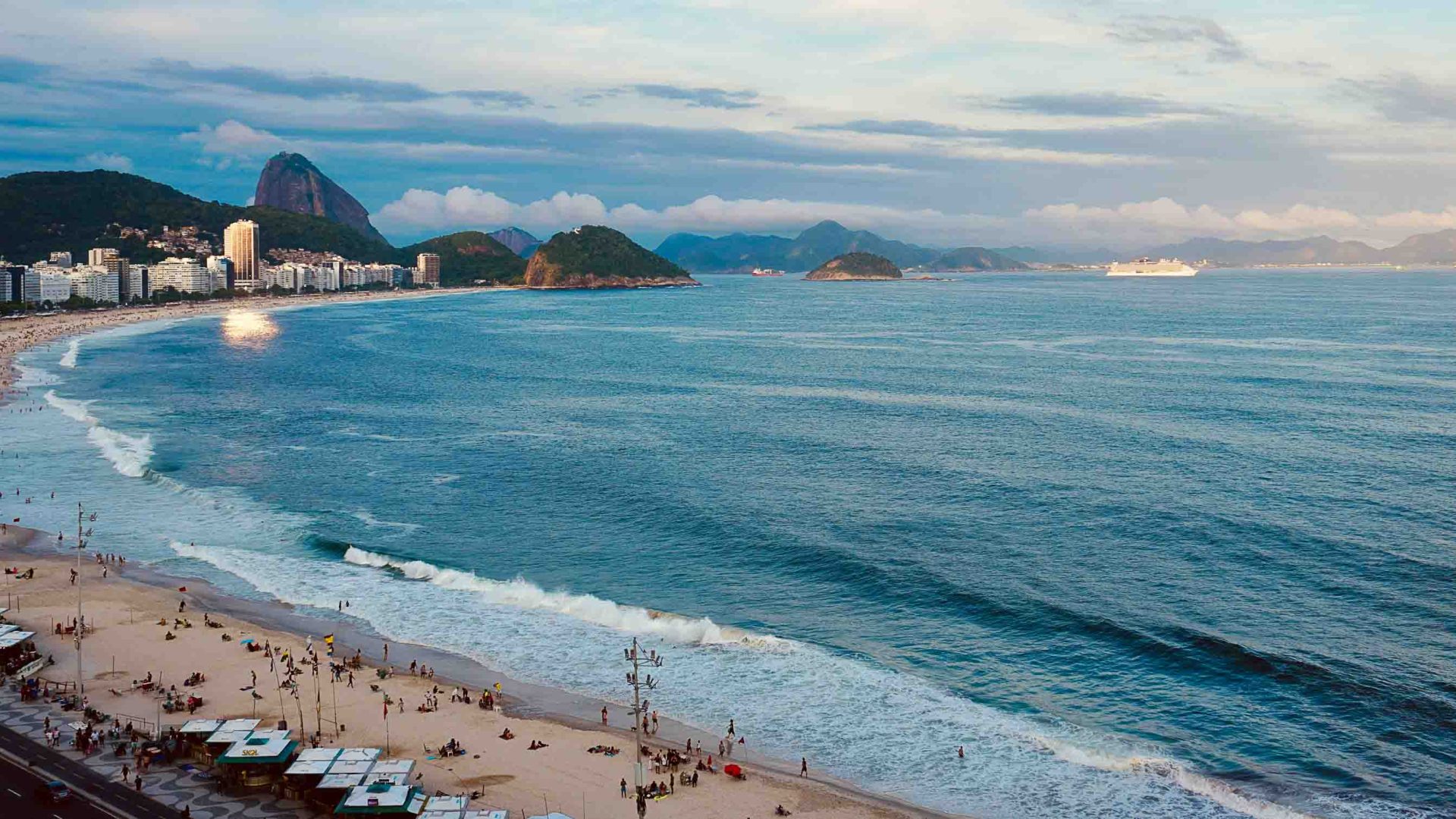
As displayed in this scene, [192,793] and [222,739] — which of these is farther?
[222,739]

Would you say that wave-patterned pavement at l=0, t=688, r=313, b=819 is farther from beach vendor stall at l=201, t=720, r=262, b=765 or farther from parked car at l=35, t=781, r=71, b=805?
parked car at l=35, t=781, r=71, b=805

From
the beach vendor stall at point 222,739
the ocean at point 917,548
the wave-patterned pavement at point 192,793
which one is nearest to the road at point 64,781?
the wave-patterned pavement at point 192,793

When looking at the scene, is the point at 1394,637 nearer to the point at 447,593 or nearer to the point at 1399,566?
the point at 1399,566

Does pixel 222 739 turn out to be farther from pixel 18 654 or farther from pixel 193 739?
pixel 18 654

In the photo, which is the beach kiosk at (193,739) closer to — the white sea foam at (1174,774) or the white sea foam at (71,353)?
the white sea foam at (1174,774)

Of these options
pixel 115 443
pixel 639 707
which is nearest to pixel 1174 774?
pixel 639 707

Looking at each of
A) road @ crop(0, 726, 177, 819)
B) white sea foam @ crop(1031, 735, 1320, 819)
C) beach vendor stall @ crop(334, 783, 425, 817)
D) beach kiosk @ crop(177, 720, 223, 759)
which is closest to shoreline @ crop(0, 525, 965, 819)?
beach vendor stall @ crop(334, 783, 425, 817)
